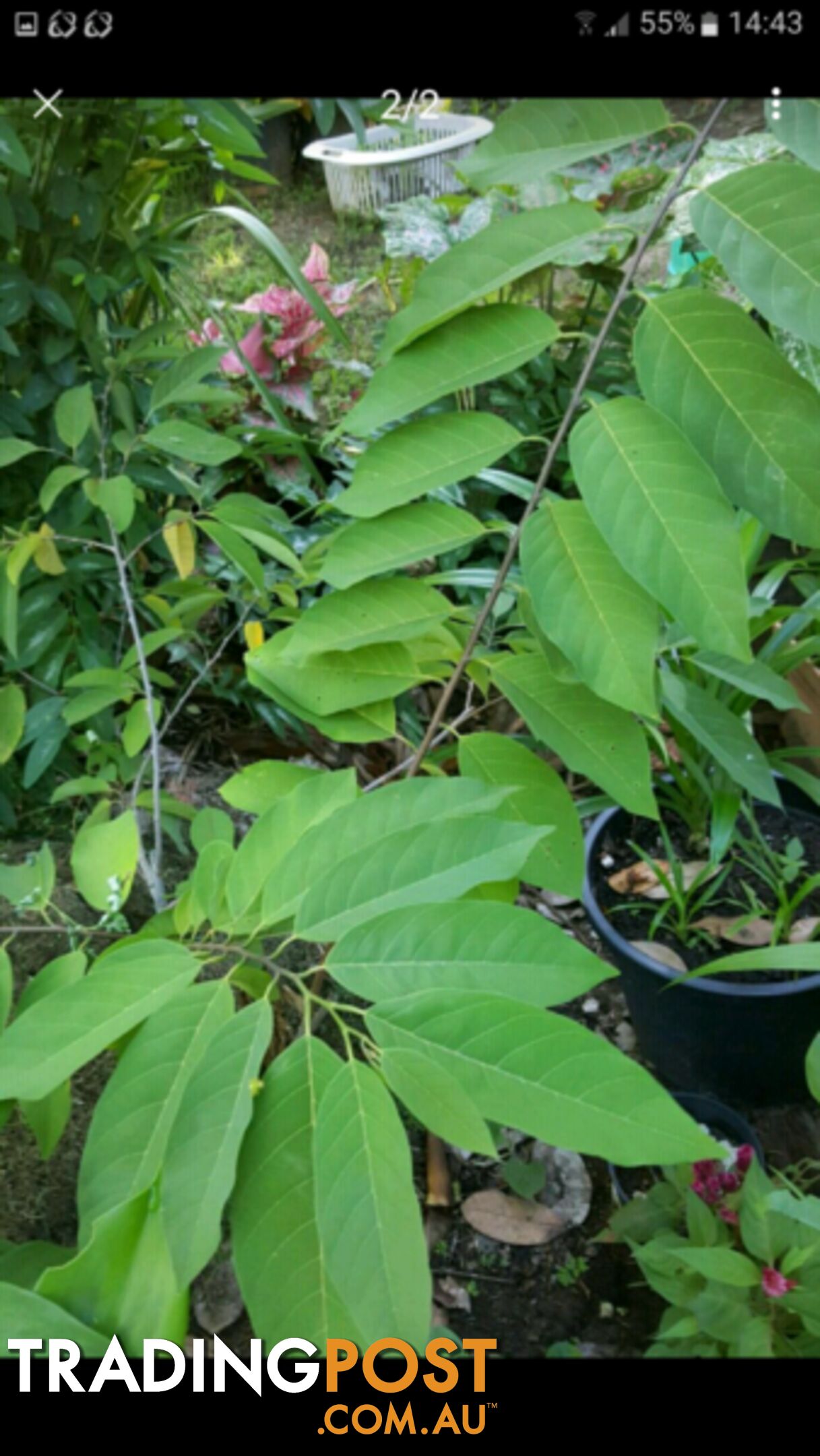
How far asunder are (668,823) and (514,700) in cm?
95

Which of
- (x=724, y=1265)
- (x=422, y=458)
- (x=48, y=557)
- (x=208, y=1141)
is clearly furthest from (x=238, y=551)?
(x=724, y=1265)

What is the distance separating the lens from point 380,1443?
40 cm

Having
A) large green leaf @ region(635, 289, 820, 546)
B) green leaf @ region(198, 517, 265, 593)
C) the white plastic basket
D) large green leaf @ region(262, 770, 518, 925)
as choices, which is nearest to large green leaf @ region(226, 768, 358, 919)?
large green leaf @ region(262, 770, 518, 925)

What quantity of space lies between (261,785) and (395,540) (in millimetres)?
182

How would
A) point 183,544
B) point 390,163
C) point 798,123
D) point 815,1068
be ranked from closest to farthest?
1. point 798,123
2. point 815,1068
3. point 183,544
4. point 390,163

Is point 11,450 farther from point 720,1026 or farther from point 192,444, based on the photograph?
point 720,1026

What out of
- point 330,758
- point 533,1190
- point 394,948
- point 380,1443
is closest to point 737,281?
point 394,948

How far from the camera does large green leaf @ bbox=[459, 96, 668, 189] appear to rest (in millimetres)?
521

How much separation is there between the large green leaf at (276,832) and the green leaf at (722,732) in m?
0.39

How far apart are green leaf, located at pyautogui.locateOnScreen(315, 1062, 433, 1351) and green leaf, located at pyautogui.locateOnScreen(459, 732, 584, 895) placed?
220 millimetres

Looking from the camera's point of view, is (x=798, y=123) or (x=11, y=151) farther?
(x=11, y=151)

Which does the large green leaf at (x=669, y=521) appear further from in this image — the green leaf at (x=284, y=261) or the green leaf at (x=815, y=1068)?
the green leaf at (x=284, y=261)

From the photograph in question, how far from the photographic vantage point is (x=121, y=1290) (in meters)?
0.43

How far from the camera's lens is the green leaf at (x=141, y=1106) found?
18.2 inches
